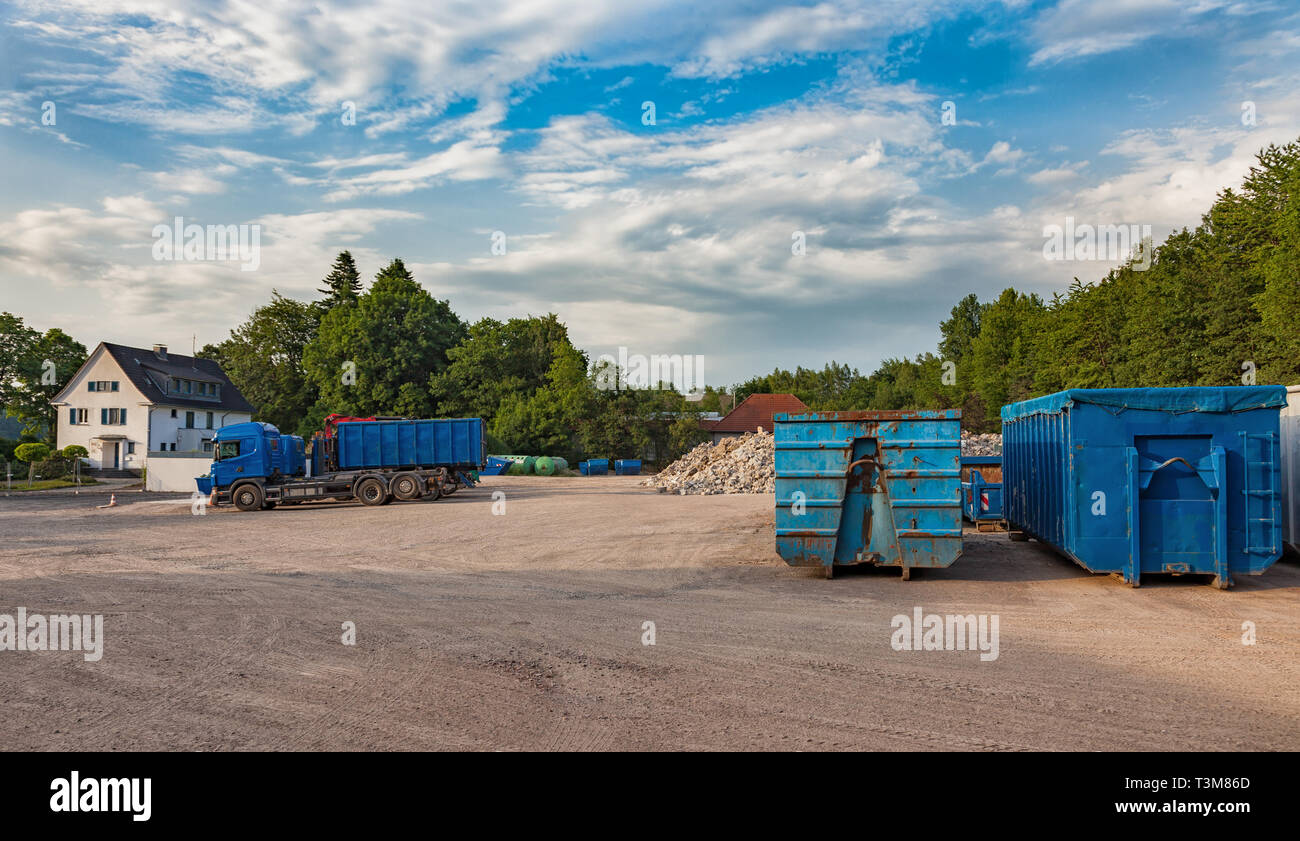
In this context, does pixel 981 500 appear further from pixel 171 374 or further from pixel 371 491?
pixel 171 374

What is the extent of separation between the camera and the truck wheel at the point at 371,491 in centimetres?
2630

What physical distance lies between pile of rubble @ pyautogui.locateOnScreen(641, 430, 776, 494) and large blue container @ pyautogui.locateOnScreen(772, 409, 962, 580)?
56.9ft

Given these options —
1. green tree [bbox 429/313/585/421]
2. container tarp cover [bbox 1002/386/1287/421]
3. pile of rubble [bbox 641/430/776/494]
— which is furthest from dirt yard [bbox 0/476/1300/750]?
green tree [bbox 429/313/585/421]

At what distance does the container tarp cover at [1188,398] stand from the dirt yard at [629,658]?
2.43 meters

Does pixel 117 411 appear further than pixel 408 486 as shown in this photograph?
Yes

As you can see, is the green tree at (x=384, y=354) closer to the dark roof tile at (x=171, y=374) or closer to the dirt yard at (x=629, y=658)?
the dark roof tile at (x=171, y=374)

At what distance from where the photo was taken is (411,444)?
90.1 feet

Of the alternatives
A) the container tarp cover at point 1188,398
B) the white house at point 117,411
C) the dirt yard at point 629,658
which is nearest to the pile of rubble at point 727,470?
the dirt yard at point 629,658

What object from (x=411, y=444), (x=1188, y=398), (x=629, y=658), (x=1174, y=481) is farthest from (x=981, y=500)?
(x=411, y=444)

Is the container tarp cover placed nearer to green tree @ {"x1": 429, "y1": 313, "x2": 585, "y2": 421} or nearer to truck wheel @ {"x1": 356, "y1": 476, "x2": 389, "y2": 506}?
truck wheel @ {"x1": 356, "y1": 476, "x2": 389, "y2": 506}

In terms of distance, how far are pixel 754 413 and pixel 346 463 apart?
4640 centimetres
